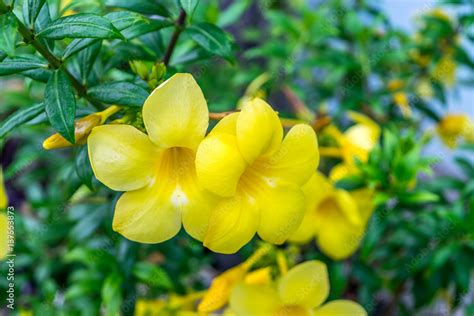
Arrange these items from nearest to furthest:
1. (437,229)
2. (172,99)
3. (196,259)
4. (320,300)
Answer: (172,99) < (320,300) < (437,229) < (196,259)

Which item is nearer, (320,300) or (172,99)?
(172,99)

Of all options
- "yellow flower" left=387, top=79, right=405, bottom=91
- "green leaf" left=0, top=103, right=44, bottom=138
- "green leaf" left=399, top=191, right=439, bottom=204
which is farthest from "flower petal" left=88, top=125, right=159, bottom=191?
"yellow flower" left=387, top=79, right=405, bottom=91

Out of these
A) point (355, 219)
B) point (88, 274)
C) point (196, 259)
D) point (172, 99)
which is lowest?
point (196, 259)

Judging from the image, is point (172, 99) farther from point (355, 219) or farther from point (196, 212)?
point (355, 219)

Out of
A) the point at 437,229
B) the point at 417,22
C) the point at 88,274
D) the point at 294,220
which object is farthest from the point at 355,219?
the point at 417,22

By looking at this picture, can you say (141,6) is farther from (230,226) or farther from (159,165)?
(230,226)

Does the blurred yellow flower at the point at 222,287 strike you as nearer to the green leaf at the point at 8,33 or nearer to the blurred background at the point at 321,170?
the blurred background at the point at 321,170

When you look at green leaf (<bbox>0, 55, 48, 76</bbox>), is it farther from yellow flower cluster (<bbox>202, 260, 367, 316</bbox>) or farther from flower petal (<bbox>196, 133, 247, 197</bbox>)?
yellow flower cluster (<bbox>202, 260, 367, 316</bbox>)

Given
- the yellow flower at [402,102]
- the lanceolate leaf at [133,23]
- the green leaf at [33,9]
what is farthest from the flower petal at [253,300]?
the yellow flower at [402,102]
